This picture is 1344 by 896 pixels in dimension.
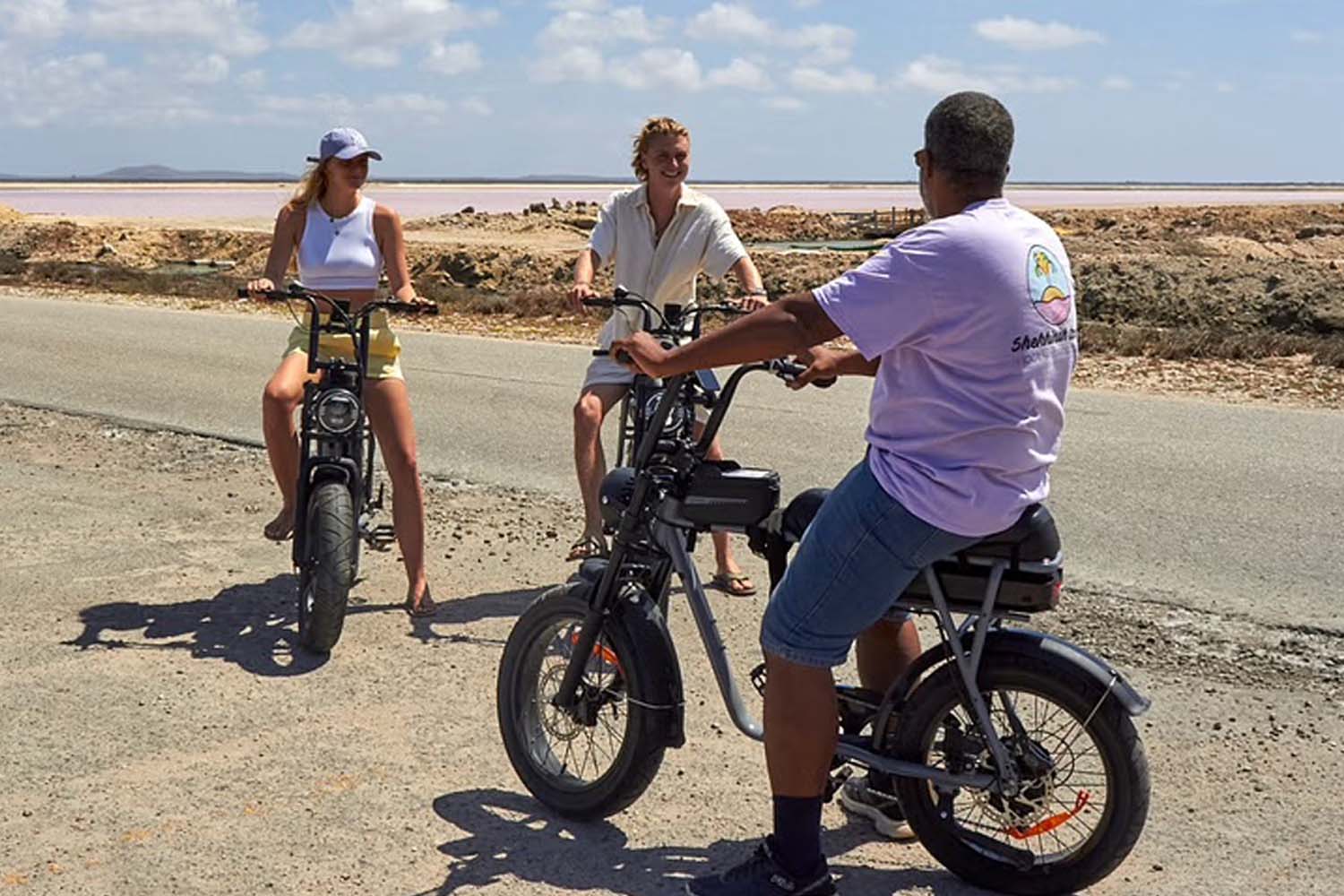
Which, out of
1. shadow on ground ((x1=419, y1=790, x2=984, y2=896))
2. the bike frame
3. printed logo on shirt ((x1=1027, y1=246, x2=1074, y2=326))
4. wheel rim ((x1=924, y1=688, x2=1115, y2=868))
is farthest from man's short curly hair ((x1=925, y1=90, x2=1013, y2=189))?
shadow on ground ((x1=419, y1=790, x2=984, y2=896))

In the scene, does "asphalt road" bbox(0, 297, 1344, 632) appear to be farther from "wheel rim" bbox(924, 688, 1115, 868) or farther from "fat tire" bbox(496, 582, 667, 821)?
"fat tire" bbox(496, 582, 667, 821)

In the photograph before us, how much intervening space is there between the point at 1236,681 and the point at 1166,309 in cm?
1410

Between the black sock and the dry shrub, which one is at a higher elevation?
the dry shrub

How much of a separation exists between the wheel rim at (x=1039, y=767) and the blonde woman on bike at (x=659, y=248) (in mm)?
2892

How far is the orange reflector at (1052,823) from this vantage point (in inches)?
156

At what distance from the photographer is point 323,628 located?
19.5 ft

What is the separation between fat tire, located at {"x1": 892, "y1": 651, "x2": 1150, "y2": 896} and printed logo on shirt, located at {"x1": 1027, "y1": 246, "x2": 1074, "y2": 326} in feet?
2.78

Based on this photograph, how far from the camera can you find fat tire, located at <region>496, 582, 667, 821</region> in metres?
4.30

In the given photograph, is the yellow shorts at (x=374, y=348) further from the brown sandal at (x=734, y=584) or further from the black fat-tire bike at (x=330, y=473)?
the brown sandal at (x=734, y=584)

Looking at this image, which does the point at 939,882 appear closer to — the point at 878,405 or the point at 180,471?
the point at 878,405

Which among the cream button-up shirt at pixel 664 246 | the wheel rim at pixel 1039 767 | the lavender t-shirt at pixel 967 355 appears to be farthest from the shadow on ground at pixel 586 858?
the cream button-up shirt at pixel 664 246

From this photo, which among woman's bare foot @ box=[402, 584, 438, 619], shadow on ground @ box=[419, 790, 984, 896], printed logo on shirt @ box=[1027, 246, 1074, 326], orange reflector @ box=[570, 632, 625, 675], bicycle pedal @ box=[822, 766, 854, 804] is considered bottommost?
shadow on ground @ box=[419, 790, 984, 896]

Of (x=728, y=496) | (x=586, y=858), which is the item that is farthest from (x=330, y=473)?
(x=728, y=496)

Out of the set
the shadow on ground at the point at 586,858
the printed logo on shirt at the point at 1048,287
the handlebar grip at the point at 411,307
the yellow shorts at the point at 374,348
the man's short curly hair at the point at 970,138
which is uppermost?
the man's short curly hair at the point at 970,138
